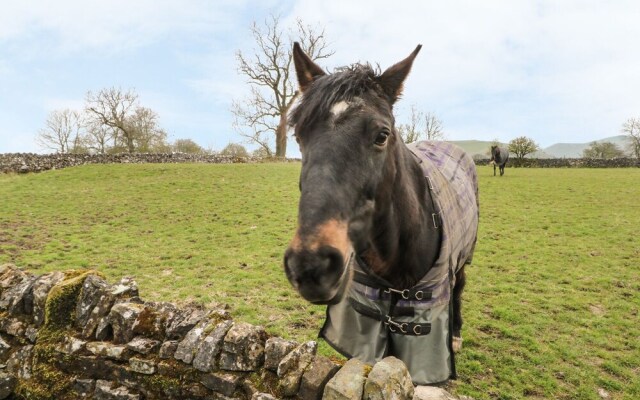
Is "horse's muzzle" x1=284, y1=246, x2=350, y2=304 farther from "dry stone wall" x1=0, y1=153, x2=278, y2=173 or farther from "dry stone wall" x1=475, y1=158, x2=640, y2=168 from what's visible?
"dry stone wall" x1=475, y1=158, x2=640, y2=168

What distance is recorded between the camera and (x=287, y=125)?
2.39 metres

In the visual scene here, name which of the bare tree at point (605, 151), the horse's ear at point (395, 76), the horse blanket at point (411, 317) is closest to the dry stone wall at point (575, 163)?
the bare tree at point (605, 151)

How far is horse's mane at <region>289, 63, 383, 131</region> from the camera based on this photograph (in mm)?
2061

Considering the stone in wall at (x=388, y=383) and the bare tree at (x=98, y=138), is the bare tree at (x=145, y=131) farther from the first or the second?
the stone in wall at (x=388, y=383)

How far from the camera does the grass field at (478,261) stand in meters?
4.62

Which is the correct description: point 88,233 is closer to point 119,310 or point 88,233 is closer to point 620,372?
point 119,310

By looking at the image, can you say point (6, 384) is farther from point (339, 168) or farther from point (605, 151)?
point (605, 151)

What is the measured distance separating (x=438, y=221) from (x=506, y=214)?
1204 centimetres

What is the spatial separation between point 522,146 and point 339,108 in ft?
141

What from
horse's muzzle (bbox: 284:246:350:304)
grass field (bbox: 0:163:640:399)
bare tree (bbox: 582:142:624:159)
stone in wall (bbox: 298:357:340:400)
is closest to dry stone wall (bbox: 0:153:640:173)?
grass field (bbox: 0:163:640:399)

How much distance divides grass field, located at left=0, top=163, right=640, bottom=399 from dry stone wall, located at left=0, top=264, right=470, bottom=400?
87.1 inches

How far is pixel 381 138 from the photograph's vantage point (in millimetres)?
2084

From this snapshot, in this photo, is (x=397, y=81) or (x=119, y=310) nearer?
(x=397, y=81)

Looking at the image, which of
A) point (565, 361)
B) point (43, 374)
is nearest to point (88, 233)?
point (43, 374)
